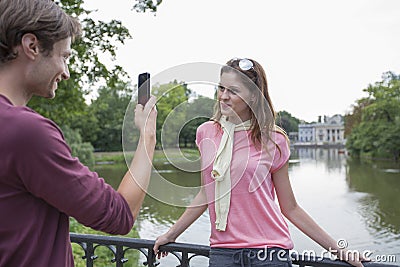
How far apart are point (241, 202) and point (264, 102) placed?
40 centimetres

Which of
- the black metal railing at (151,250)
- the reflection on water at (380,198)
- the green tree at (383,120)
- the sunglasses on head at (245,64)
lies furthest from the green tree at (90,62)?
the green tree at (383,120)

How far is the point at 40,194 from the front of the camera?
895mm

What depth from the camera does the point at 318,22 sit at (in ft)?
115

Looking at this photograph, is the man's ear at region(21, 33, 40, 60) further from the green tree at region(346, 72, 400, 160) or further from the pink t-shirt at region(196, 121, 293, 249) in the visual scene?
the green tree at region(346, 72, 400, 160)

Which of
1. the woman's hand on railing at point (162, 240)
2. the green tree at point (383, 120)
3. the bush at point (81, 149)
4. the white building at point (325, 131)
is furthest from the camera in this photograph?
the white building at point (325, 131)

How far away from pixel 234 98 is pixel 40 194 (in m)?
1.04

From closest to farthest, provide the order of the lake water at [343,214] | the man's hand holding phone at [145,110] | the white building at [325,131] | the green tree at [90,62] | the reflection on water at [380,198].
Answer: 1. the man's hand holding phone at [145,110]
2. the green tree at [90,62]
3. the lake water at [343,214]
4. the reflection on water at [380,198]
5. the white building at [325,131]

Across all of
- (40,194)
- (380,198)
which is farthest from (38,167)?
(380,198)

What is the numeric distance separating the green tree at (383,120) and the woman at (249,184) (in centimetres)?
3739

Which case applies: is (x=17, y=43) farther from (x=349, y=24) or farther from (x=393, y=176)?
(x=349, y=24)

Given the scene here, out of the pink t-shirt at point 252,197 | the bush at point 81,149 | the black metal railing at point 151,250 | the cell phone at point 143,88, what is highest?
the cell phone at point 143,88

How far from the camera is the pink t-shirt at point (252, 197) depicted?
5.82ft

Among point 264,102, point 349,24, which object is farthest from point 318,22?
point 264,102

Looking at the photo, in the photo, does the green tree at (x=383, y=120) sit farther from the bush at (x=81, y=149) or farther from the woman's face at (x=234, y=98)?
the woman's face at (x=234, y=98)
